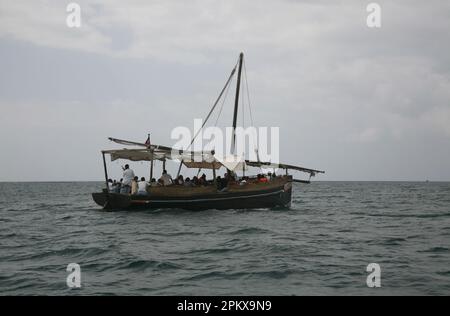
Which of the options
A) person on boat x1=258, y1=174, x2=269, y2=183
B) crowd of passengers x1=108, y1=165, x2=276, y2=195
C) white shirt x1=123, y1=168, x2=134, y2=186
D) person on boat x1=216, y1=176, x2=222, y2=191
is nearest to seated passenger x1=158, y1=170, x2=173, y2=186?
crowd of passengers x1=108, y1=165, x2=276, y2=195

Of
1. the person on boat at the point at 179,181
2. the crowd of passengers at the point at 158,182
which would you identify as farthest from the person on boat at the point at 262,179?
the person on boat at the point at 179,181

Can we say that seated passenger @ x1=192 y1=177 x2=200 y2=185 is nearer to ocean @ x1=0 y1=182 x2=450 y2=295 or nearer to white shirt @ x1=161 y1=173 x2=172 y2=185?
white shirt @ x1=161 y1=173 x2=172 y2=185

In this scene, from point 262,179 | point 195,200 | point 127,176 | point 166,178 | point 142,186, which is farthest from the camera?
point 262,179

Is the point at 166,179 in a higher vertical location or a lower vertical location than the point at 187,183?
higher

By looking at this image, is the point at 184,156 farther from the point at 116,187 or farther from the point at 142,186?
the point at 116,187

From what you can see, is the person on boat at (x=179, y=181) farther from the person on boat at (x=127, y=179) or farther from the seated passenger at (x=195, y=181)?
the person on boat at (x=127, y=179)

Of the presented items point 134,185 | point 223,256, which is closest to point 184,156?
point 134,185

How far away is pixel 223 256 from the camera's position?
15.6 metres

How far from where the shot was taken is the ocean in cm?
1154

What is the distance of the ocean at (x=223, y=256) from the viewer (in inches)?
454

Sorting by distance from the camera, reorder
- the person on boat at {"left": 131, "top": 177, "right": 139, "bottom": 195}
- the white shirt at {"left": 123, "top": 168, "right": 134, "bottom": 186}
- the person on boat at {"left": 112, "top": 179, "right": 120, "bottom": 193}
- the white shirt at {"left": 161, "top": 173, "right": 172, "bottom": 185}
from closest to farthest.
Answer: the person on boat at {"left": 131, "top": 177, "right": 139, "bottom": 195}
the white shirt at {"left": 161, "top": 173, "right": 172, "bottom": 185}
the white shirt at {"left": 123, "top": 168, "right": 134, "bottom": 186}
the person on boat at {"left": 112, "top": 179, "right": 120, "bottom": 193}

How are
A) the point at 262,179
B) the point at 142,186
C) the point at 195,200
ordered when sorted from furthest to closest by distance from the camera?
the point at 262,179 < the point at 142,186 < the point at 195,200
